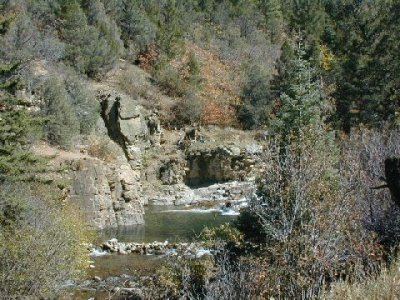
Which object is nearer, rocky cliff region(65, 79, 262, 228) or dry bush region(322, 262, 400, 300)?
dry bush region(322, 262, 400, 300)

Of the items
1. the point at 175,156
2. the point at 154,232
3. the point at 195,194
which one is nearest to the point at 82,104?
the point at 175,156

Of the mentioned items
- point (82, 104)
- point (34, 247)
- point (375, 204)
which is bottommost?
point (34, 247)

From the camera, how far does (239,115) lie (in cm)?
5572

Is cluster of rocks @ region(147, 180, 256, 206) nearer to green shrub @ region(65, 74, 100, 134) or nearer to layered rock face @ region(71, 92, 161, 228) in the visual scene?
layered rock face @ region(71, 92, 161, 228)

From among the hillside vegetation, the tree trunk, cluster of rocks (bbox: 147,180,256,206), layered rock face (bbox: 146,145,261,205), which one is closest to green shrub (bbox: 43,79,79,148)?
the hillside vegetation

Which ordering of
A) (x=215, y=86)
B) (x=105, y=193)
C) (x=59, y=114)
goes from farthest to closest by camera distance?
(x=215, y=86) < (x=59, y=114) < (x=105, y=193)

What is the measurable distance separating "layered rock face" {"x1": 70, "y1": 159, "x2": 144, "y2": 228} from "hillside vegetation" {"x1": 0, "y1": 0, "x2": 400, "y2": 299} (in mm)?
2047

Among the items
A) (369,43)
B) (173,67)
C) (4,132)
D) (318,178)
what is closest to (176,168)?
(173,67)

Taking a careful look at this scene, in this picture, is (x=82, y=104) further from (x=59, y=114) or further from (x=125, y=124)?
(x=59, y=114)

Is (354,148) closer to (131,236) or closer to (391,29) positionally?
(131,236)

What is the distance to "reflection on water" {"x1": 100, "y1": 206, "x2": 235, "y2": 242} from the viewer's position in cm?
2861

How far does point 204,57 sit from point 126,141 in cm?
2356

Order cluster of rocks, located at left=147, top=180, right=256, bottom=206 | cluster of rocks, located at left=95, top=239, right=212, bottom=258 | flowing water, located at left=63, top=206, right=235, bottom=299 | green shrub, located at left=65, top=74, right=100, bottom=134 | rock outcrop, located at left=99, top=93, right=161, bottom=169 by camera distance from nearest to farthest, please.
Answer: flowing water, located at left=63, top=206, right=235, bottom=299, cluster of rocks, located at left=95, top=239, right=212, bottom=258, green shrub, located at left=65, top=74, right=100, bottom=134, cluster of rocks, located at left=147, top=180, right=256, bottom=206, rock outcrop, located at left=99, top=93, right=161, bottom=169

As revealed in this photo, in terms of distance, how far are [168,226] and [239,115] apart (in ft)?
85.0
